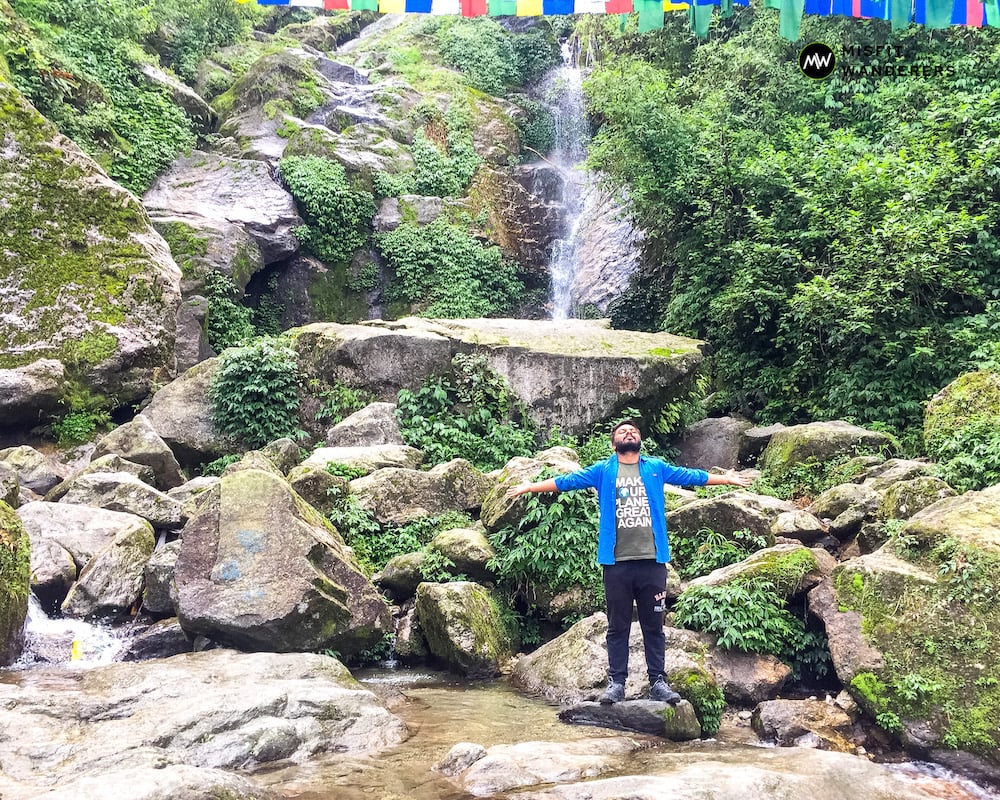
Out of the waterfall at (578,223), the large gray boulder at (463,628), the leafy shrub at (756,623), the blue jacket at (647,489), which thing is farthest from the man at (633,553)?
the waterfall at (578,223)

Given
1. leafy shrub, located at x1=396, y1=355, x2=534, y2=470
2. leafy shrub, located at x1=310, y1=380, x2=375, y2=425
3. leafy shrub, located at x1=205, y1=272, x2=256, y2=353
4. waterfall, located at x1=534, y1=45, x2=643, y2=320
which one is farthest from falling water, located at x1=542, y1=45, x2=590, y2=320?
leafy shrub, located at x1=310, y1=380, x2=375, y2=425

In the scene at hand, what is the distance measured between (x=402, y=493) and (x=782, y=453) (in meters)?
5.34

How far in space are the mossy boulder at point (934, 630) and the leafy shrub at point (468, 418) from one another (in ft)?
22.5

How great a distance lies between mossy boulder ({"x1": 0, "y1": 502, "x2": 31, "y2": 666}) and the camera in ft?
22.3

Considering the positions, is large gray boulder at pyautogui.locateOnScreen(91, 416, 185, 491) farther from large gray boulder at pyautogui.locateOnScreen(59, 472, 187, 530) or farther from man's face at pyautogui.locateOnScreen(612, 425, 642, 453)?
man's face at pyautogui.locateOnScreen(612, 425, 642, 453)

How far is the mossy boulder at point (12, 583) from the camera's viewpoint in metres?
6.80

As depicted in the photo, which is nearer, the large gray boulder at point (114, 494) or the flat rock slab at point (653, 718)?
the flat rock slab at point (653, 718)

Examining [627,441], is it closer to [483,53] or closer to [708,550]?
[708,550]

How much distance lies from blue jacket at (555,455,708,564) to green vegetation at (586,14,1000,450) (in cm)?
699

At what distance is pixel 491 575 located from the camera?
838 centimetres

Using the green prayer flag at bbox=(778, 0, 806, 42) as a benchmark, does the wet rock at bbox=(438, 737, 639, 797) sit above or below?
below

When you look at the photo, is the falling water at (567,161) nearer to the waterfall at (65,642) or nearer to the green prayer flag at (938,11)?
the green prayer flag at (938,11)

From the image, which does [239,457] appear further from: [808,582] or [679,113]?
[679,113]

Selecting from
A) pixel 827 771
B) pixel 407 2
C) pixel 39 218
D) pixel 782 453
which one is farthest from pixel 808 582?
pixel 39 218
